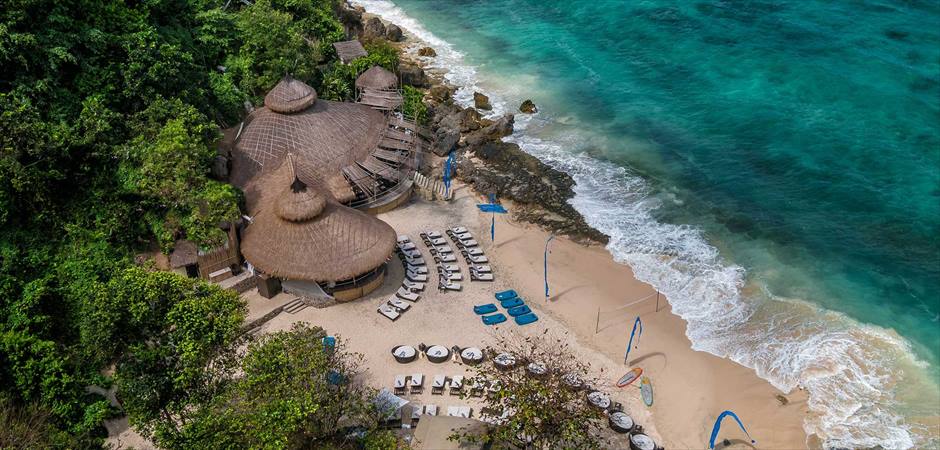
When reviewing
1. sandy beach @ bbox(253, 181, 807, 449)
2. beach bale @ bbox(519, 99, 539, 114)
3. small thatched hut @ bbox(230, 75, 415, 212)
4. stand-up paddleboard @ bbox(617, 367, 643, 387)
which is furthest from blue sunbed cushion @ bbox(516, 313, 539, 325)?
beach bale @ bbox(519, 99, 539, 114)

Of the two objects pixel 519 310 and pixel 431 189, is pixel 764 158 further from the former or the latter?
pixel 519 310

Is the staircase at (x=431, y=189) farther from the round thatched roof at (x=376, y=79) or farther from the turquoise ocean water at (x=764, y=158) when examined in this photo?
the turquoise ocean water at (x=764, y=158)

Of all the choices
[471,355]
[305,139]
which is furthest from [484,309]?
[305,139]

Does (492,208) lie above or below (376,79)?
below

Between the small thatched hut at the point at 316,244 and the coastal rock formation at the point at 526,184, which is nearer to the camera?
the small thatched hut at the point at 316,244

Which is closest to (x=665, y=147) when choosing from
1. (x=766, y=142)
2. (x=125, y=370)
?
(x=766, y=142)

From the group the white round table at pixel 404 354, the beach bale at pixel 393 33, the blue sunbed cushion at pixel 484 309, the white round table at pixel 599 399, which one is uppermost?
the beach bale at pixel 393 33

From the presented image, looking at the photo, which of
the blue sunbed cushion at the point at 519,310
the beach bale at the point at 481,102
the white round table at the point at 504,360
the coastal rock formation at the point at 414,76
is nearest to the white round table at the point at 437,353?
the white round table at the point at 504,360
